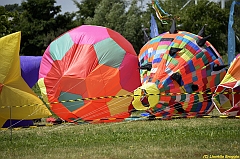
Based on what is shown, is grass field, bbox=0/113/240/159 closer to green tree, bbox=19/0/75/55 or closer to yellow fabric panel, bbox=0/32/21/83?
yellow fabric panel, bbox=0/32/21/83

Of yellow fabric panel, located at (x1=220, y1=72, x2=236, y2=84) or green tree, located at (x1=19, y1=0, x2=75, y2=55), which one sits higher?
yellow fabric panel, located at (x1=220, y1=72, x2=236, y2=84)

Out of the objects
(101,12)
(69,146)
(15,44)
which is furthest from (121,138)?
(101,12)

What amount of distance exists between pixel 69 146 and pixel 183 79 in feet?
15.6

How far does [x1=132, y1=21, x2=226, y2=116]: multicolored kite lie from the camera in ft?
51.3

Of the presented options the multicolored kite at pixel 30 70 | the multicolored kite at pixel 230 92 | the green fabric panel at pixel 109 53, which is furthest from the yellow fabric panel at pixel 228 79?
the multicolored kite at pixel 30 70

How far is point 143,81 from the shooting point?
53.7 ft

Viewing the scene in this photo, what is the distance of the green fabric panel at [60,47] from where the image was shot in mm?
16609

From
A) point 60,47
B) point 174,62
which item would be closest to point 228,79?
point 174,62

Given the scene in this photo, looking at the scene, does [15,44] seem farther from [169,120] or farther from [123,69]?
[169,120]

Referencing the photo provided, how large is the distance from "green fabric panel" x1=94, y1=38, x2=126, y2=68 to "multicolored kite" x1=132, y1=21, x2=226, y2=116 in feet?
2.25

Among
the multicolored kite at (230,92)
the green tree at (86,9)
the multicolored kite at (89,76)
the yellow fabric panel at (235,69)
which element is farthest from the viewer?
the green tree at (86,9)

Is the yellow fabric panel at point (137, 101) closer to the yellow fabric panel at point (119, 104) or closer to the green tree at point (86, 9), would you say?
the yellow fabric panel at point (119, 104)

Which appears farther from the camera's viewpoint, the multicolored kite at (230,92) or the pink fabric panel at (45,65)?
the pink fabric panel at (45,65)

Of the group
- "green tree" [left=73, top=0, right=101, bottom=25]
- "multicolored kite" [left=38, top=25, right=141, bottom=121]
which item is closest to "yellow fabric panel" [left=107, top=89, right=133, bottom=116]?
"multicolored kite" [left=38, top=25, right=141, bottom=121]
